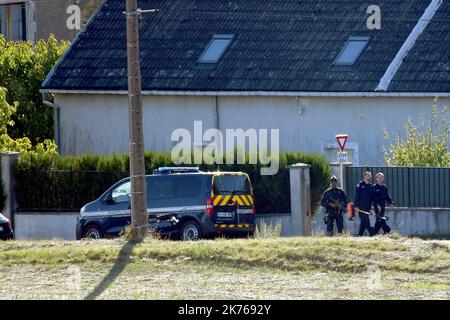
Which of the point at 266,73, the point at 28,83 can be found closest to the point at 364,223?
the point at 266,73

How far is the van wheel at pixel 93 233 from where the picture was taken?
2888 cm

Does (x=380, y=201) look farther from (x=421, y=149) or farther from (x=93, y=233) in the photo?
(x=93, y=233)

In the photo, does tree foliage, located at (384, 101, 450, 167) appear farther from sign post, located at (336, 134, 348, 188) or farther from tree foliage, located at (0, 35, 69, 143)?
tree foliage, located at (0, 35, 69, 143)

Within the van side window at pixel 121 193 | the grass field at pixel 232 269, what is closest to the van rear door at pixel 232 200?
the van side window at pixel 121 193

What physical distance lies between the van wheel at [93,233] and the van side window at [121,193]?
31.9 inches

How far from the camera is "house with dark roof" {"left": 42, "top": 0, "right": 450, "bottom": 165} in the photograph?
3528 cm

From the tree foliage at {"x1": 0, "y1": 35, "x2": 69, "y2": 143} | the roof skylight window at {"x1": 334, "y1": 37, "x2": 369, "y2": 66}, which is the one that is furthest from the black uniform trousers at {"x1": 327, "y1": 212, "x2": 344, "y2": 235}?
the tree foliage at {"x1": 0, "y1": 35, "x2": 69, "y2": 143}

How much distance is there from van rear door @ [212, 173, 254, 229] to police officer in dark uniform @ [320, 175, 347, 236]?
1.79 meters

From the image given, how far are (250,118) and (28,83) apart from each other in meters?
9.57

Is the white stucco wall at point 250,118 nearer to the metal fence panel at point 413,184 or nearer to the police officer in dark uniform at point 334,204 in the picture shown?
the metal fence panel at point 413,184

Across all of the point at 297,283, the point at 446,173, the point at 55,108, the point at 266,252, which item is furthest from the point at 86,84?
the point at 297,283

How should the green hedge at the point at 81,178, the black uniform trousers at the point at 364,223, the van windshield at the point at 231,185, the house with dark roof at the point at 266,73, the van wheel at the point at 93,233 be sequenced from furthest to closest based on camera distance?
the house with dark roof at the point at 266,73, the green hedge at the point at 81,178, the van wheel at the point at 93,233, the van windshield at the point at 231,185, the black uniform trousers at the point at 364,223

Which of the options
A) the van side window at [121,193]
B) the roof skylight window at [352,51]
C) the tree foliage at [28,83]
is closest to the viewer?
the van side window at [121,193]

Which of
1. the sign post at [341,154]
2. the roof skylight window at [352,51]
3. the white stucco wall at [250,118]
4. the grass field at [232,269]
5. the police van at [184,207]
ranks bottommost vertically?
the grass field at [232,269]
